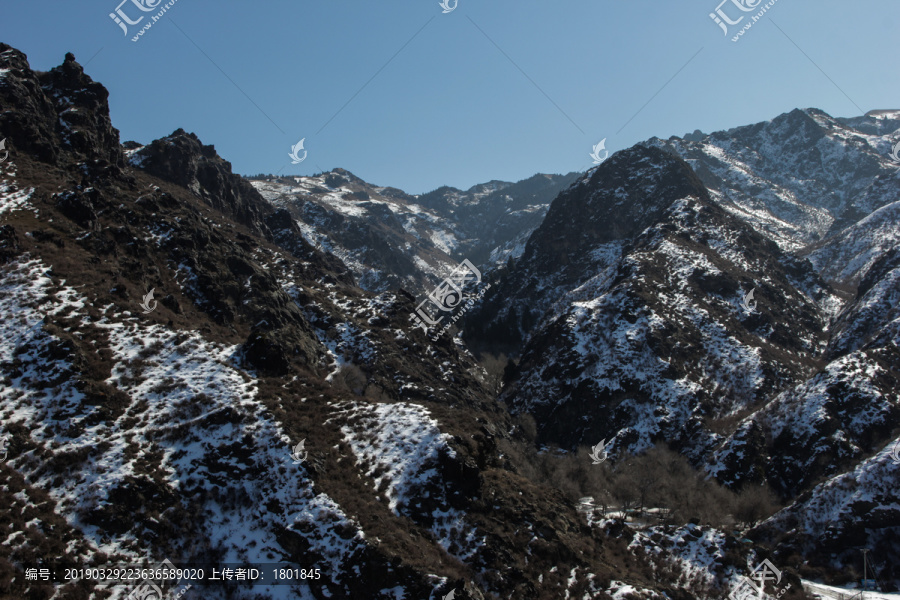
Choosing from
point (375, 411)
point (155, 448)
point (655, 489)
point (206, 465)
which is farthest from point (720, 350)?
point (155, 448)

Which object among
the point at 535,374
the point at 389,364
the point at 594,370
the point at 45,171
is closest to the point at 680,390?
the point at 594,370

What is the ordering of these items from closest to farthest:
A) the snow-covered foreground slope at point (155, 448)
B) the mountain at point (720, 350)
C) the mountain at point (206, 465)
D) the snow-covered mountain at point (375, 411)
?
the mountain at point (206, 465) → the snow-covered foreground slope at point (155, 448) → the snow-covered mountain at point (375, 411) → the mountain at point (720, 350)

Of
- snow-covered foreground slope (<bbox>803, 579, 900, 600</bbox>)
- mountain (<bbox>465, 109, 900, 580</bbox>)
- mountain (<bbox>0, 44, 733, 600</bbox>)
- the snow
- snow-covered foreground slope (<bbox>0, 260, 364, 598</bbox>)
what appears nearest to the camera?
mountain (<bbox>0, 44, 733, 600</bbox>)

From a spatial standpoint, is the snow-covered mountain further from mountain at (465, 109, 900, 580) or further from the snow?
mountain at (465, 109, 900, 580)

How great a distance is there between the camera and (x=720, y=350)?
95.6 m

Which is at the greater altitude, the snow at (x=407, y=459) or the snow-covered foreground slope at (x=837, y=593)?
the snow at (x=407, y=459)

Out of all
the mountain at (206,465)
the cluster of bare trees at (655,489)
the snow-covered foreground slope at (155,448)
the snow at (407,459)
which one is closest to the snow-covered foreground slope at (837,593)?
the cluster of bare trees at (655,489)

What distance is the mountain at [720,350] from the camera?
6638 centimetres

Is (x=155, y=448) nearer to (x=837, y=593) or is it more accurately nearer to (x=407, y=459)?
(x=407, y=459)

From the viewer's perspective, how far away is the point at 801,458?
70312mm

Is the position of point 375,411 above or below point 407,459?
above

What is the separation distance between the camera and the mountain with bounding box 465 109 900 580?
6638 centimetres

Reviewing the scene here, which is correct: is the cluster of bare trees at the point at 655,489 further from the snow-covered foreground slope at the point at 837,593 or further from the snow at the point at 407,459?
the snow at the point at 407,459

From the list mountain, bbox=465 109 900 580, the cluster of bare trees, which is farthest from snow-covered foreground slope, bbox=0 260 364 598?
mountain, bbox=465 109 900 580
